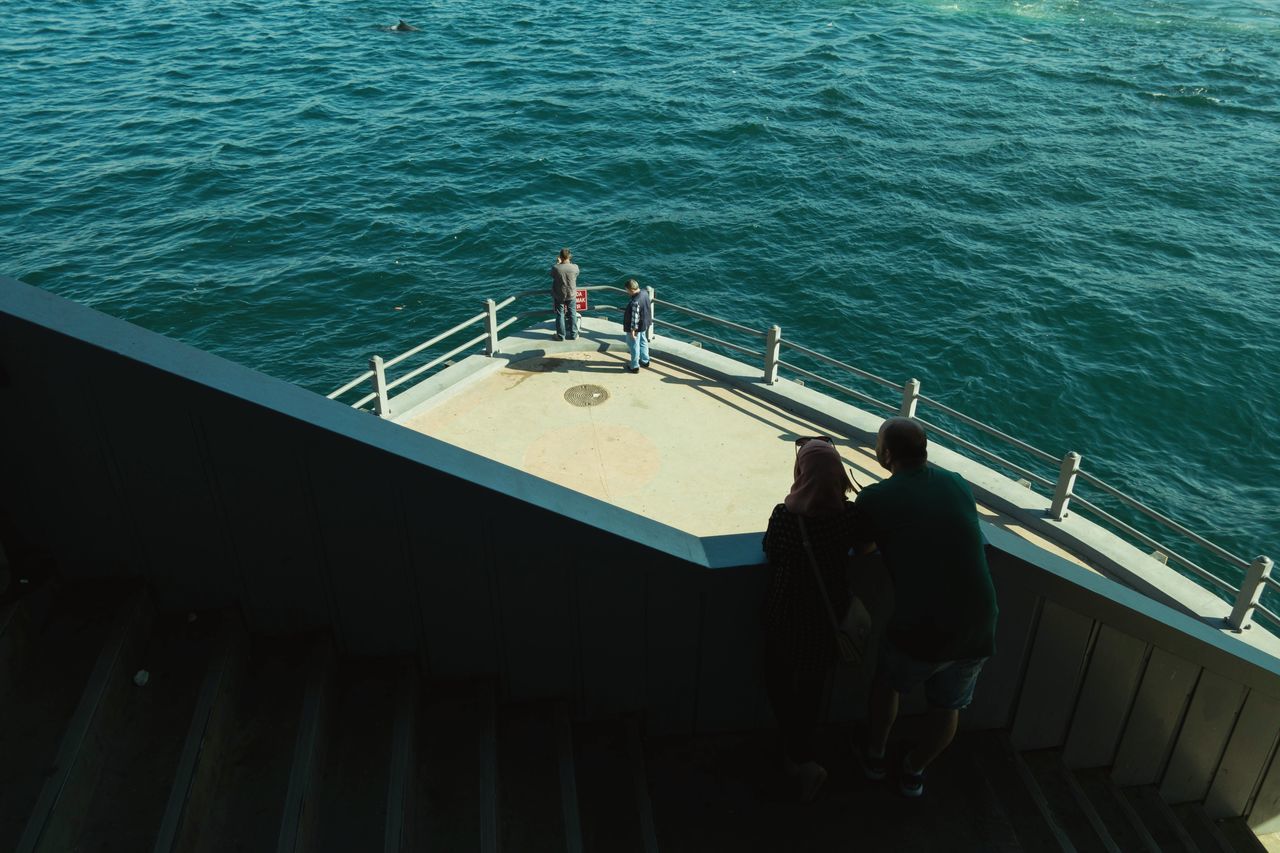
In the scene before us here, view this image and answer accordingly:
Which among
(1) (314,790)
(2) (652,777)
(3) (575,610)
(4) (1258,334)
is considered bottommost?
(4) (1258,334)

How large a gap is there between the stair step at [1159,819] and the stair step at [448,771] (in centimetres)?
333

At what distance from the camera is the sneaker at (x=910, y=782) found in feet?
14.6

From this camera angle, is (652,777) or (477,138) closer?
(652,777)

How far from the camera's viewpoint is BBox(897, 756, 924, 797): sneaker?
175 inches

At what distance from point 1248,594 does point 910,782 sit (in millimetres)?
8304

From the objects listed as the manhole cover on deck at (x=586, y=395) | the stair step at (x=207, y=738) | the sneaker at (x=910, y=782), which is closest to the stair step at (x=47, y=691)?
the stair step at (x=207, y=738)

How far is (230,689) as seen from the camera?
3791 millimetres

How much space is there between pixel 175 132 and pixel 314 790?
3946 cm

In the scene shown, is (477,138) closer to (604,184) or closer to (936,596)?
(604,184)

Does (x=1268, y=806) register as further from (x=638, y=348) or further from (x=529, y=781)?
(x=638, y=348)

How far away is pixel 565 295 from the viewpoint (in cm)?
1497

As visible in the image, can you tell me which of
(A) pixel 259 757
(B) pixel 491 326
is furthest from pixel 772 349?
(A) pixel 259 757

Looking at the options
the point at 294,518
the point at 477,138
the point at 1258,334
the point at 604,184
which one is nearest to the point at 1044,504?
the point at 294,518

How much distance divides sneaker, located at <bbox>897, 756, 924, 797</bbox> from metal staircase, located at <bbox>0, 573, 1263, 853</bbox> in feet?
0.21
